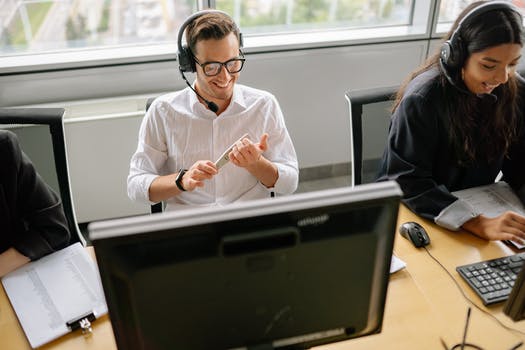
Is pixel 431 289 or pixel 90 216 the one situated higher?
pixel 431 289

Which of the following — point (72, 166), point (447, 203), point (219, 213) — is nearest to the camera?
point (219, 213)

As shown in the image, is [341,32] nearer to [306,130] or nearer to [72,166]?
[306,130]

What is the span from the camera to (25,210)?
3.97ft

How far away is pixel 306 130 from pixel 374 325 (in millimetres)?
1910

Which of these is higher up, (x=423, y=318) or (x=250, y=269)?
(x=250, y=269)

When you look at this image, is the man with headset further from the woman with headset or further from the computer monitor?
the computer monitor

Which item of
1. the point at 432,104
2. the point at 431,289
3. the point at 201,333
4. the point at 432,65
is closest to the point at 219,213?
the point at 201,333

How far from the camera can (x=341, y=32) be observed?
254 centimetres

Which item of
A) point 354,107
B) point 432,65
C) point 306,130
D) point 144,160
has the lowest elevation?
point 306,130

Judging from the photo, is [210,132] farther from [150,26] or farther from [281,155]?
[150,26]

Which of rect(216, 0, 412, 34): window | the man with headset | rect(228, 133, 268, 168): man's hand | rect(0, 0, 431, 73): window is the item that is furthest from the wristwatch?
rect(216, 0, 412, 34): window

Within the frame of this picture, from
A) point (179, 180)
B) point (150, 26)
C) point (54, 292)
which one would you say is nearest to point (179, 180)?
point (179, 180)

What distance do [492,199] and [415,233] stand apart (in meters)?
0.34

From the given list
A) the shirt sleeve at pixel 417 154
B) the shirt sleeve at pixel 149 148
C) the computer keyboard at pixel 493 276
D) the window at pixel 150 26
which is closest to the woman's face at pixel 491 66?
the shirt sleeve at pixel 417 154
